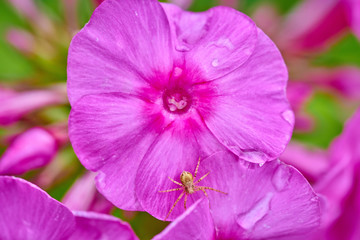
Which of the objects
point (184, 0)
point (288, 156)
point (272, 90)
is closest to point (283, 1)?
point (184, 0)

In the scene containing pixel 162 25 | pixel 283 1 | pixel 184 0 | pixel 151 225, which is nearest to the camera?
pixel 162 25

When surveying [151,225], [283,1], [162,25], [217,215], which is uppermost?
[162,25]

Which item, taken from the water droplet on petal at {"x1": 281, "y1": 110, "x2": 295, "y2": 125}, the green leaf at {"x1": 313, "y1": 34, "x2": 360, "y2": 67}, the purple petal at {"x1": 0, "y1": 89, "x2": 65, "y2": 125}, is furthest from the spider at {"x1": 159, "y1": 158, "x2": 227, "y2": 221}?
the green leaf at {"x1": 313, "y1": 34, "x2": 360, "y2": 67}

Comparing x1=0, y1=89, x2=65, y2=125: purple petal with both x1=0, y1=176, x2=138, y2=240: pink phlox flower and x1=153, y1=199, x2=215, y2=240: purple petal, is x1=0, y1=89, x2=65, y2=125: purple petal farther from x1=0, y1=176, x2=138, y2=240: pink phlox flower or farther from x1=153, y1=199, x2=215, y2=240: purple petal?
x1=153, y1=199, x2=215, y2=240: purple petal

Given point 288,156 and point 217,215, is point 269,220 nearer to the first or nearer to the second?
point 217,215

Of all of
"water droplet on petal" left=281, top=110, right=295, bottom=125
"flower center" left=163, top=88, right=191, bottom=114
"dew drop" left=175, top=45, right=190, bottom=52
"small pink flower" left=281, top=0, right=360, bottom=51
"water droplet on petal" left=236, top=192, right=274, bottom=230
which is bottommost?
"small pink flower" left=281, top=0, right=360, bottom=51

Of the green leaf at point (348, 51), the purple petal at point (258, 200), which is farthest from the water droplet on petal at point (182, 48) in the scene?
the green leaf at point (348, 51)

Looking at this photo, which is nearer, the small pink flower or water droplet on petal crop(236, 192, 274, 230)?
water droplet on petal crop(236, 192, 274, 230)
